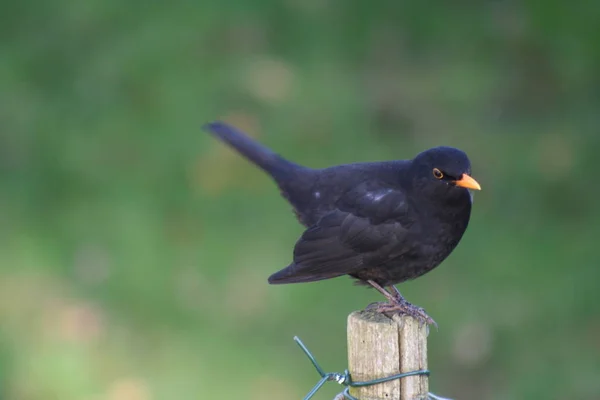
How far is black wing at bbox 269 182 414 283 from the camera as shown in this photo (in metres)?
4.38

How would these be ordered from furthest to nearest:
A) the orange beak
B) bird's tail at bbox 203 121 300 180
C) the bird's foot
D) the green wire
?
bird's tail at bbox 203 121 300 180 < the orange beak < the bird's foot < the green wire

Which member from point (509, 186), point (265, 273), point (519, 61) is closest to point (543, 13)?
point (519, 61)

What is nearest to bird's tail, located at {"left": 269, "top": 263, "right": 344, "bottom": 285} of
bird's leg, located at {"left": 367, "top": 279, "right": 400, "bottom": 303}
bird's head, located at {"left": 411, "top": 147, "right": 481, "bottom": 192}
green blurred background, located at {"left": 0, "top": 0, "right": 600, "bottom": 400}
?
bird's leg, located at {"left": 367, "top": 279, "right": 400, "bottom": 303}

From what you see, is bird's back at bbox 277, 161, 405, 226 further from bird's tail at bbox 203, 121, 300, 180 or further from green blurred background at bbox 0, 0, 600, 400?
green blurred background at bbox 0, 0, 600, 400

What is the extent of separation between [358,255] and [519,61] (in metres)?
5.72

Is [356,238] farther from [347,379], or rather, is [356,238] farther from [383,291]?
[347,379]

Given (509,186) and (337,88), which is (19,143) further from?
(509,186)

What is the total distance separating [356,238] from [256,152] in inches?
46.7

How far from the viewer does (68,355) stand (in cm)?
710

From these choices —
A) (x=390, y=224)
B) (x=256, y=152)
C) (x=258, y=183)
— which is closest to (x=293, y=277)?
Result: (x=390, y=224)

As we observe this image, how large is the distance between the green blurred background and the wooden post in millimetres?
3647

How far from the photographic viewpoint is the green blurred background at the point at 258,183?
283 inches

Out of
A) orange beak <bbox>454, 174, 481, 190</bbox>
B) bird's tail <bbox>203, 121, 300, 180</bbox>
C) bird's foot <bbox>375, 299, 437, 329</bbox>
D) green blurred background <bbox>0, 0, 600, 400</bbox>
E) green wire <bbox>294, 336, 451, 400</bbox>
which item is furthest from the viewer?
green blurred background <bbox>0, 0, 600, 400</bbox>

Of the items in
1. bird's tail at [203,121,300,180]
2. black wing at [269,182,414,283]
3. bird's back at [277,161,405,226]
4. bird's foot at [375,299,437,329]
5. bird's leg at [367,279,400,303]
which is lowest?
bird's foot at [375,299,437,329]
